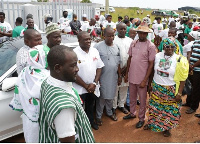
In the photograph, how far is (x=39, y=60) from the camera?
2.57 m

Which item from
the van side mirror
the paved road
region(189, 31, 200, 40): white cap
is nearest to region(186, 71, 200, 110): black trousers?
the paved road

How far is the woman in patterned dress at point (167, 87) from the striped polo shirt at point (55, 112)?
7.18ft

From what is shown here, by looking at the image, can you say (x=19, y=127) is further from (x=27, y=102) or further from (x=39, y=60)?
(x=39, y=60)

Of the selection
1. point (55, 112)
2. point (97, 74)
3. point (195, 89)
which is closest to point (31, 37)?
point (97, 74)

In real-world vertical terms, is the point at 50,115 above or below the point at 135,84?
above

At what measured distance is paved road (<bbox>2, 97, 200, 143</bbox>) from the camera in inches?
145

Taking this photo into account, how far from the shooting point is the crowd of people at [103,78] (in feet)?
5.14

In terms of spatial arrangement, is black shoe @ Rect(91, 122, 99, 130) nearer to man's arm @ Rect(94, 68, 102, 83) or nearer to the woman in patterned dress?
man's arm @ Rect(94, 68, 102, 83)

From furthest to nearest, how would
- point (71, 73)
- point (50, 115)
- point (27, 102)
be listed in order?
point (27, 102) < point (71, 73) < point (50, 115)

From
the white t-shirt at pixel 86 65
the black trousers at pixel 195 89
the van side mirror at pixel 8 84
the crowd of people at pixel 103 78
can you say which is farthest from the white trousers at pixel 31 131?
the black trousers at pixel 195 89

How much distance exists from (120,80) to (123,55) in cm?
49

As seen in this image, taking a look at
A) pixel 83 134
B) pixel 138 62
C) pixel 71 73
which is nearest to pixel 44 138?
pixel 83 134

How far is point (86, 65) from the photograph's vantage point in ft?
11.5

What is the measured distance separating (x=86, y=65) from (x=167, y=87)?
4.54 ft
